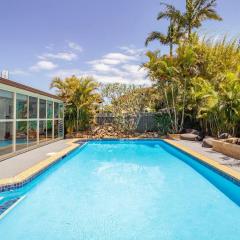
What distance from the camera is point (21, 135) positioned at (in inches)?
372

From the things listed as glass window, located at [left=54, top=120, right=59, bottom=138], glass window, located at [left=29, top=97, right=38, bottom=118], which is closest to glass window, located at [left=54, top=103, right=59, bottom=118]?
glass window, located at [left=54, top=120, right=59, bottom=138]

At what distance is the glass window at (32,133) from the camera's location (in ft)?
34.1

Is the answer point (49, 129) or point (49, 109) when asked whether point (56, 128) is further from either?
point (49, 109)

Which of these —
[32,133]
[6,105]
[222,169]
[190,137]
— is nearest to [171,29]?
[190,137]

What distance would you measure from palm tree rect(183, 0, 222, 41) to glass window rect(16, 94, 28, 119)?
1423cm

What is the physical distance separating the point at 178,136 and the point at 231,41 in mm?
6993

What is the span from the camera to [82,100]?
16.4m

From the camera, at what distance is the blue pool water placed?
3973 millimetres

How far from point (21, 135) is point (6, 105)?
46.7 inches

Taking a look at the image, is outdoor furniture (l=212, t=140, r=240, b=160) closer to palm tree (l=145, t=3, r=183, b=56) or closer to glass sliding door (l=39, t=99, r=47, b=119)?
glass sliding door (l=39, t=99, r=47, b=119)

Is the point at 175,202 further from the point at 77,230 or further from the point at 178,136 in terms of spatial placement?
the point at 178,136

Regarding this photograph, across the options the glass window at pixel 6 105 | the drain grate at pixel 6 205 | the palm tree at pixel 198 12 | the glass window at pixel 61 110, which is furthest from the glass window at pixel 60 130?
the palm tree at pixel 198 12

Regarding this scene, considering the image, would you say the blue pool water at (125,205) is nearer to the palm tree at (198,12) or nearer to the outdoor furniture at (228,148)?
the outdoor furniture at (228,148)

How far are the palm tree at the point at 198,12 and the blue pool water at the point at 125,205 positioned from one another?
14.6 m
